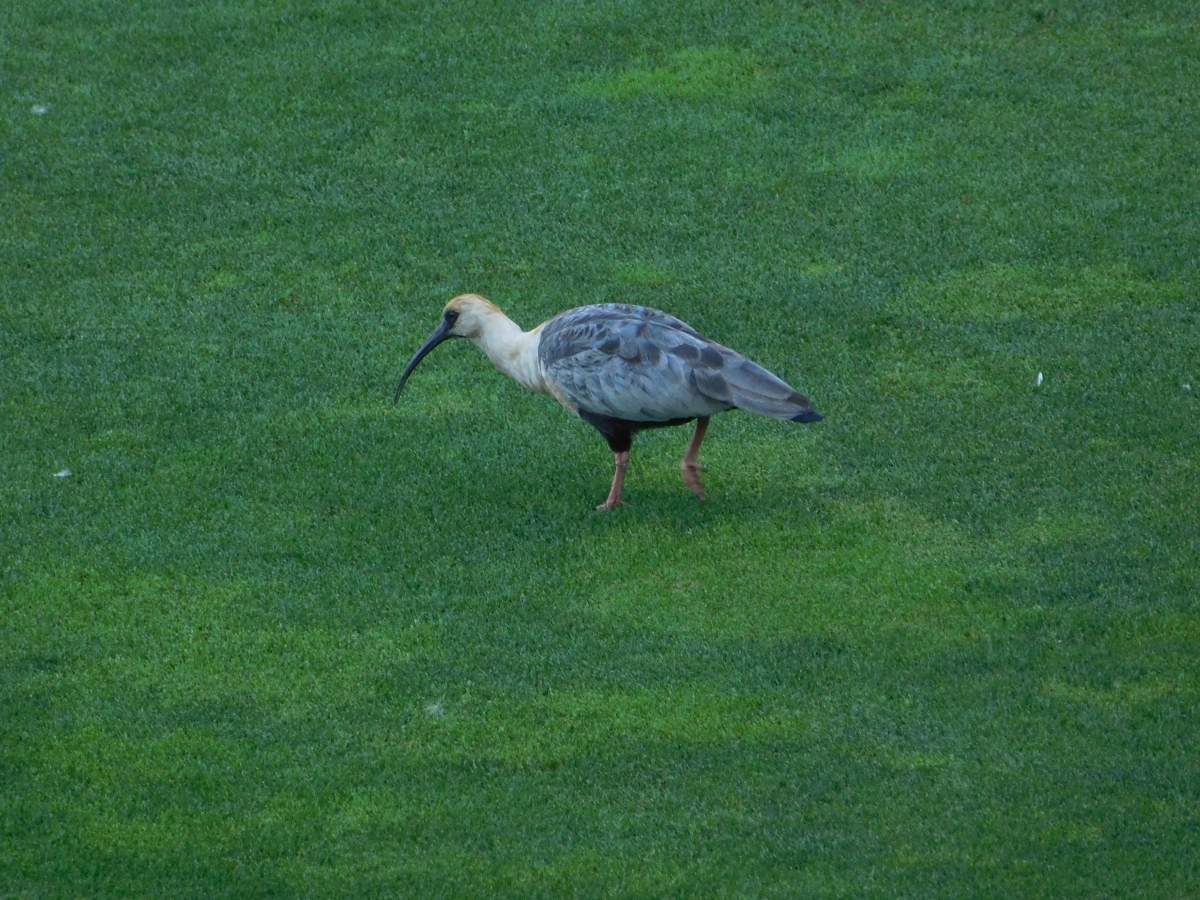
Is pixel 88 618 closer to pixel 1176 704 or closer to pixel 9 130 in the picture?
pixel 1176 704

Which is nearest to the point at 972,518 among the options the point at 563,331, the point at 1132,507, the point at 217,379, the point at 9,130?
the point at 1132,507

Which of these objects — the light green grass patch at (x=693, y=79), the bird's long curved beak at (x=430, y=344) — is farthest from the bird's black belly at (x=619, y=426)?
the light green grass patch at (x=693, y=79)

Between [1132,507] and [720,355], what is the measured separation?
82.3 inches

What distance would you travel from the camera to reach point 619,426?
27.2ft

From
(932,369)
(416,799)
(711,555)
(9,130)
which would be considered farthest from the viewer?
(9,130)

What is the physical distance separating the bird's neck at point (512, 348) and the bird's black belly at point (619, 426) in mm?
421

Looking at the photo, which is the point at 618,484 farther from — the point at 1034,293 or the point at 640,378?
the point at 1034,293

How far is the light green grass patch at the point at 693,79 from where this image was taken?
12.9 m

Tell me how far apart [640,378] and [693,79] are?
18.0 feet

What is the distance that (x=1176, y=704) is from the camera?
21.8 ft

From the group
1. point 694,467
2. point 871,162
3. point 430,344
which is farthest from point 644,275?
point 694,467

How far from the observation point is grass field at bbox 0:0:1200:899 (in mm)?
6203

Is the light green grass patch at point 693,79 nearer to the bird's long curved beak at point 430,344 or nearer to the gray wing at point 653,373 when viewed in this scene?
the bird's long curved beak at point 430,344

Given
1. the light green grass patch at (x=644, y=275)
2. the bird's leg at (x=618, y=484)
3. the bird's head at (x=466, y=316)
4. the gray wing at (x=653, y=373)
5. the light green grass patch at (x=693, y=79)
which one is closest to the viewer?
the gray wing at (x=653, y=373)
